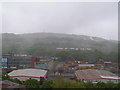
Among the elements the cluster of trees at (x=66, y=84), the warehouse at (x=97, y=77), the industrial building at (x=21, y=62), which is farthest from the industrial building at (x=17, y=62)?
the cluster of trees at (x=66, y=84)

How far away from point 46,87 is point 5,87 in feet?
3.67

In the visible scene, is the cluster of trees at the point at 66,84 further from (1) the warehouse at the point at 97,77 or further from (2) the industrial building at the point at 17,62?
(2) the industrial building at the point at 17,62

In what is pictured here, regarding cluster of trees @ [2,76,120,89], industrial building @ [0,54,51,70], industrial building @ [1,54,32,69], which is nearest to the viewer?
cluster of trees @ [2,76,120,89]

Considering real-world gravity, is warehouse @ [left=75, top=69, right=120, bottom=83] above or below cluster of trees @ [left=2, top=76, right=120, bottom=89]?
below

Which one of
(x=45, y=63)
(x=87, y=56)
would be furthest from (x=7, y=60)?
(x=87, y=56)

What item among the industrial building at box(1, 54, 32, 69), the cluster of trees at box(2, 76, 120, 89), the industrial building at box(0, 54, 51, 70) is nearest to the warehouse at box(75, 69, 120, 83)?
the cluster of trees at box(2, 76, 120, 89)

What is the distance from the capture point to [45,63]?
33.9 ft

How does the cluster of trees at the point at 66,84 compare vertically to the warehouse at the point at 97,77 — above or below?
above

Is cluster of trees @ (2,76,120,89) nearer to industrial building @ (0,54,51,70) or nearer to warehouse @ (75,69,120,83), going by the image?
warehouse @ (75,69,120,83)

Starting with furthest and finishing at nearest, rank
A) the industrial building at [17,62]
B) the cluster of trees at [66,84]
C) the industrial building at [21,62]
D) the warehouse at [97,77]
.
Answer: the industrial building at [17,62] → the industrial building at [21,62] → the warehouse at [97,77] → the cluster of trees at [66,84]

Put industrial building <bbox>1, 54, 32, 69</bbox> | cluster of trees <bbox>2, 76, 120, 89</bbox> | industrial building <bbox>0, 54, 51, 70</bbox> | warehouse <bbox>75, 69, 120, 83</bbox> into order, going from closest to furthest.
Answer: cluster of trees <bbox>2, 76, 120, 89</bbox>, warehouse <bbox>75, 69, 120, 83</bbox>, industrial building <bbox>0, 54, 51, 70</bbox>, industrial building <bbox>1, 54, 32, 69</bbox>

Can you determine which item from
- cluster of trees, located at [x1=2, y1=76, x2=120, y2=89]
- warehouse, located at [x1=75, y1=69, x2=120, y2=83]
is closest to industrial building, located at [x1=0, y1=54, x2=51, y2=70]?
warehouse, located at [x1=75, y1=69, x2=120, y2=83]

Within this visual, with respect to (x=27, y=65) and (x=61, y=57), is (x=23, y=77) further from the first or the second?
(x=61, y=57)

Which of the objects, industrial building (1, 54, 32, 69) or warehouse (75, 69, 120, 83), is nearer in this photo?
warehouse (75, 69, 120, 83)
